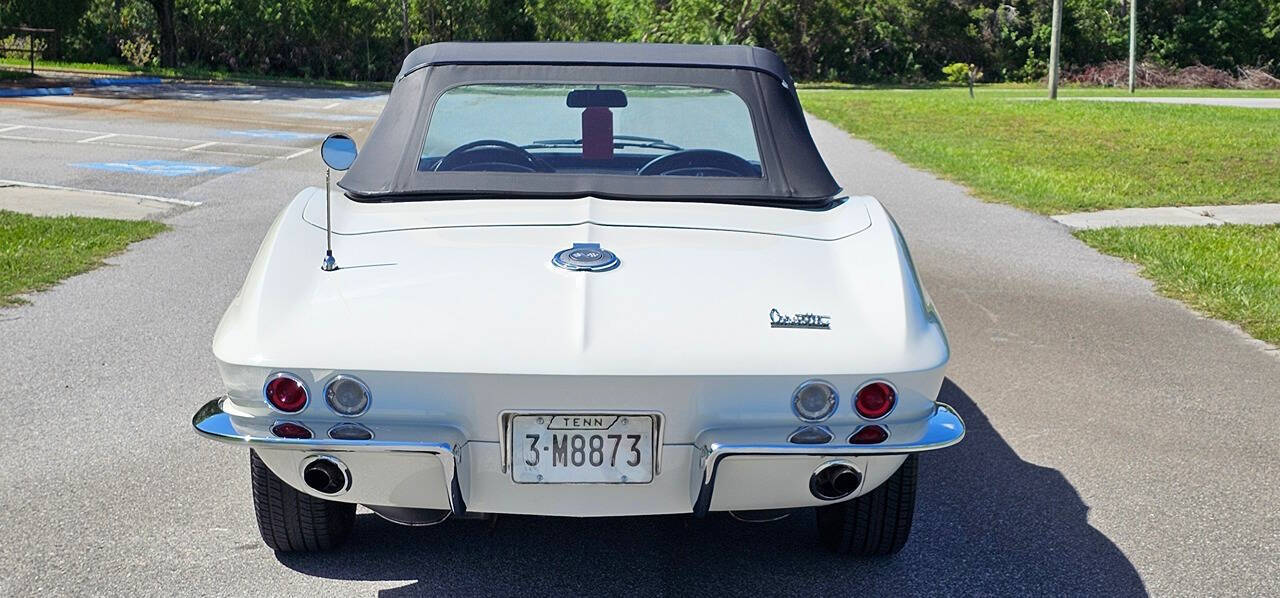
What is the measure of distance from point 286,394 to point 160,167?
1286cm

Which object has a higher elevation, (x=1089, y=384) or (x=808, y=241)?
(x=808, y=241)

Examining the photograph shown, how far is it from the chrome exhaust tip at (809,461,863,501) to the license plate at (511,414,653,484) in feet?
1.42

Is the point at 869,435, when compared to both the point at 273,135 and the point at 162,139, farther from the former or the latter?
the point at 273,135

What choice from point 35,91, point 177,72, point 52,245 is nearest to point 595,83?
point 52,245

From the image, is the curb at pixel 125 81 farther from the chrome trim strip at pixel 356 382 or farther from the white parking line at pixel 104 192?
the chrome trim strip at pixel 356 382

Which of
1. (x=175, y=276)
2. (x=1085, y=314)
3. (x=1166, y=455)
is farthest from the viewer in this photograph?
(x=175, y=276)

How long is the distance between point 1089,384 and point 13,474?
4527 millimetres

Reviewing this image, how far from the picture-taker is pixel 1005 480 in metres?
4.85

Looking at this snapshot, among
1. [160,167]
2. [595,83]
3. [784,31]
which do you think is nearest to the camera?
[595,83]

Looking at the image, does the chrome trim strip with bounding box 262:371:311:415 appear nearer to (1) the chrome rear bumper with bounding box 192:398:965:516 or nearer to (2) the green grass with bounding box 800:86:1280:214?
(1) the chrome rear bumper with bounding box 192:398:965:516

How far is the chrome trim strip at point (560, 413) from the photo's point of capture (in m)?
3.29

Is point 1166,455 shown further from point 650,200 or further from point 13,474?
point 13,474

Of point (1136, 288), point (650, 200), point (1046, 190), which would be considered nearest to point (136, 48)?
point (1046, 190)

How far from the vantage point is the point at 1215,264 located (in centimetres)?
959
